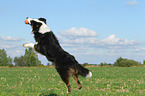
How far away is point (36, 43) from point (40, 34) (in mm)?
246

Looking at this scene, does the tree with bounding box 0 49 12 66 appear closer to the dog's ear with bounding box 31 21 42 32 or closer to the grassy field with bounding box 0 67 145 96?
the grassy field with bounding box 0 67 145 96

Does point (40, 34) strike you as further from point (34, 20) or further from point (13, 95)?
point (13, 95)

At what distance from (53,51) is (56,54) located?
0.34 ft

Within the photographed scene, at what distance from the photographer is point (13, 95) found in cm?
912

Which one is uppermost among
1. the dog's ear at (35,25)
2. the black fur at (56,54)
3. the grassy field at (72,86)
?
the dog's ear at (35,25)

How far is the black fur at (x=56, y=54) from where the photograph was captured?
4.36 meters

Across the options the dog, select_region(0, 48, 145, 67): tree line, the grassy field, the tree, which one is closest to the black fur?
the dog

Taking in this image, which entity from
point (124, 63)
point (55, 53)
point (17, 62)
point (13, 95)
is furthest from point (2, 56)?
point (55, 53)

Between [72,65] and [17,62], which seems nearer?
[72,65]

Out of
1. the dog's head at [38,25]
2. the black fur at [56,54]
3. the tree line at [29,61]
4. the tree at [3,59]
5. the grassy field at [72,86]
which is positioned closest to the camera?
the black fur at [56,54]

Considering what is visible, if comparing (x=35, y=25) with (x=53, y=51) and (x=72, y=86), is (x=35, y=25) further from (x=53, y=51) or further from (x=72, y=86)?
(x=72, y=86)

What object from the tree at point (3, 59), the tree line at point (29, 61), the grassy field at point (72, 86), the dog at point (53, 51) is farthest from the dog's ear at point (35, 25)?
the tree at point (3, 59)

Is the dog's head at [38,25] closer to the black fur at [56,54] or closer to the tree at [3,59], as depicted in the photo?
the black fur at [56,54]

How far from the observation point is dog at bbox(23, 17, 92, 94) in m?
4.36
